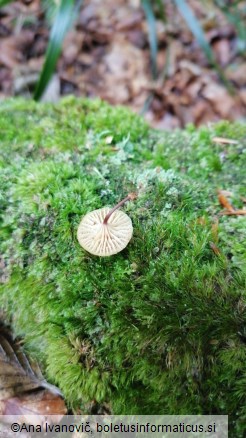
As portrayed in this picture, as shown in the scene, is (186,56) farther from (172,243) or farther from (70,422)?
(70,422)

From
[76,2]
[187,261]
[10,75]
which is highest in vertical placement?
[76,2]

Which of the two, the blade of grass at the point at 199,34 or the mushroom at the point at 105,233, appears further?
the blade of grass at the point at 199,34

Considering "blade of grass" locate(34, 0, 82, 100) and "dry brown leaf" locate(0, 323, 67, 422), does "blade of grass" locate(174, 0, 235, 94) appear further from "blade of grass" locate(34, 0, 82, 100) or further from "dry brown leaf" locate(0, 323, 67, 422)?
"dry brown leaf" locate(0, 323, 67, 422)

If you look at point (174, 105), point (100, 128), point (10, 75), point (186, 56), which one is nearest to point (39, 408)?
point (100, 128)

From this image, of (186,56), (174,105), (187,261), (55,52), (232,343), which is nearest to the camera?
(232,343)

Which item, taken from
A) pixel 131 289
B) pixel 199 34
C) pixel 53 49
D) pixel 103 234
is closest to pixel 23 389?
pixel 131 289

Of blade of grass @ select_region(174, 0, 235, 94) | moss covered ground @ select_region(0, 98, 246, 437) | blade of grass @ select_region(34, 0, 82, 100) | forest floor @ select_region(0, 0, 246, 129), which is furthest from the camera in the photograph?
forest floor @ select_region(0, 0, 246, 129)

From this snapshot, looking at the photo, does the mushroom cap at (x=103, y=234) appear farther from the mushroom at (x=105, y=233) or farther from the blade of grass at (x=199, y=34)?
the blade of grass at (x=199, y=34)

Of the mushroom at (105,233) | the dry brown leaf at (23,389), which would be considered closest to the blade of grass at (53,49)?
the mushroom at (105,233)

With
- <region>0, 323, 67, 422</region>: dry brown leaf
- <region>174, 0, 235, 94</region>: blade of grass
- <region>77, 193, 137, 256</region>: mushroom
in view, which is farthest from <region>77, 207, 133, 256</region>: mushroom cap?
<region>174, 0, 235, 94</region>: blade of grass
